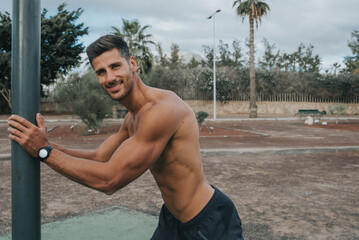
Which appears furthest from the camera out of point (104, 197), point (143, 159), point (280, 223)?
point (104, 197)

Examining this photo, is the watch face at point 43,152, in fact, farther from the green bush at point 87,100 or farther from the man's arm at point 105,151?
the green bush at point 87,100

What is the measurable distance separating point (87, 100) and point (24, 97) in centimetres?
1243

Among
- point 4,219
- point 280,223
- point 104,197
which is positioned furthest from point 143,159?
point 104,197

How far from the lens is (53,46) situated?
88.9 feet

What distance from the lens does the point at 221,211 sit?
1.83 metres

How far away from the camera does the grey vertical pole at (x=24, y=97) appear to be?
4.69 feet

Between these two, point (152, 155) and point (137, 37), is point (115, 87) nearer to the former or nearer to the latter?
point (152, 155)

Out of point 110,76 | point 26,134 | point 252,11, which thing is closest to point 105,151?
point 110,76

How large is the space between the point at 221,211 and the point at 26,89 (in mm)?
1101

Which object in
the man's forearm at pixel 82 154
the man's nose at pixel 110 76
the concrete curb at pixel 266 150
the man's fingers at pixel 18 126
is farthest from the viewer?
the concrete curb at pixel 266 150

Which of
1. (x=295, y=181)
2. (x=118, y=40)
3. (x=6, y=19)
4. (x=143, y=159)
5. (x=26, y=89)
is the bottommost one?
(x=295, y=181)

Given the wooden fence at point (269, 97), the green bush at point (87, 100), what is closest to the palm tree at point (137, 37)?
the wooden fence at point (269, 97)

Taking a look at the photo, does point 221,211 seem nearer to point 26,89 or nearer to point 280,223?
point 26,89

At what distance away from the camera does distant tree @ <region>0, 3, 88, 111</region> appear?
86.9 feet
